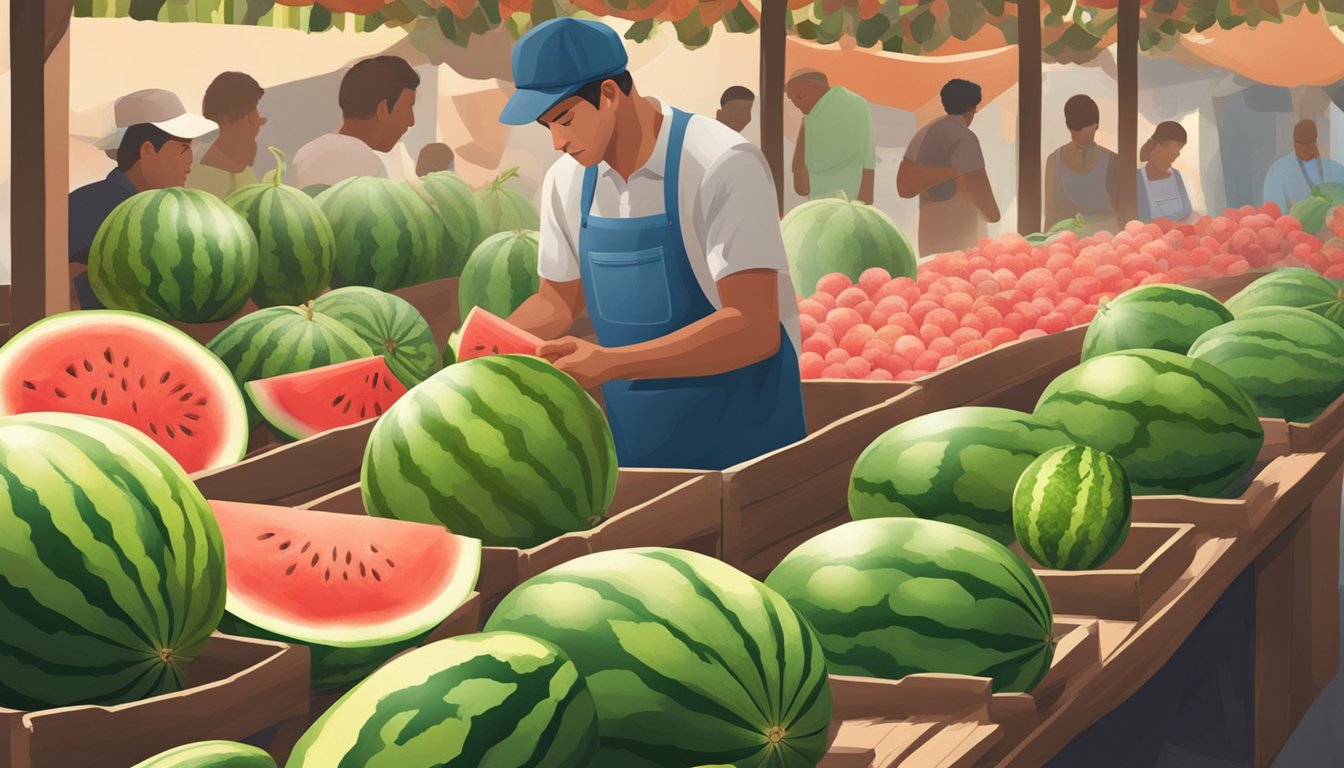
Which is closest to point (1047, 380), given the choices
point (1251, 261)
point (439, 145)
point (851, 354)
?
point (851, 354)

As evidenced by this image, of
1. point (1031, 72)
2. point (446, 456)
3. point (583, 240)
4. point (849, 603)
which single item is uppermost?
point (1031, 72)

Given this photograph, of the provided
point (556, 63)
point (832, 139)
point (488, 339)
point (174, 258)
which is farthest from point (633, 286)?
point (832, 139)

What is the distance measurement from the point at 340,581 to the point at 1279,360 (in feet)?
8.11

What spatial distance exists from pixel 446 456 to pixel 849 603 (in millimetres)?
604

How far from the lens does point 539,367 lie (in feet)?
7.34

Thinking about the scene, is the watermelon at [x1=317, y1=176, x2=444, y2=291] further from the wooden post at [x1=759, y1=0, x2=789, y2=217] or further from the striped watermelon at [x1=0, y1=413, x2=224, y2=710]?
the striped watermelon at [x1=0, y1=413, x2=224, y2=710]

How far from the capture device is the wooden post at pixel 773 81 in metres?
5.16

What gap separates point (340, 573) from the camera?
178cm

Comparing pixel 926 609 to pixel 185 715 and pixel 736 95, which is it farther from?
pixel 736 95

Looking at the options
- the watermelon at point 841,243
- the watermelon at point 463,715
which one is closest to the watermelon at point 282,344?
the watermelon at point 463,715

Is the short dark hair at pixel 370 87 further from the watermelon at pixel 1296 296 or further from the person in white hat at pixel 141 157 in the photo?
the watermelon at pixel 1296 296

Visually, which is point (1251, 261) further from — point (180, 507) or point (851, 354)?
point (180, 507)

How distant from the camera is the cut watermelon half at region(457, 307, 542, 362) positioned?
8.87 feet

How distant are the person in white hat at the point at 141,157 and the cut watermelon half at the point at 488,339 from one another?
1789mm
